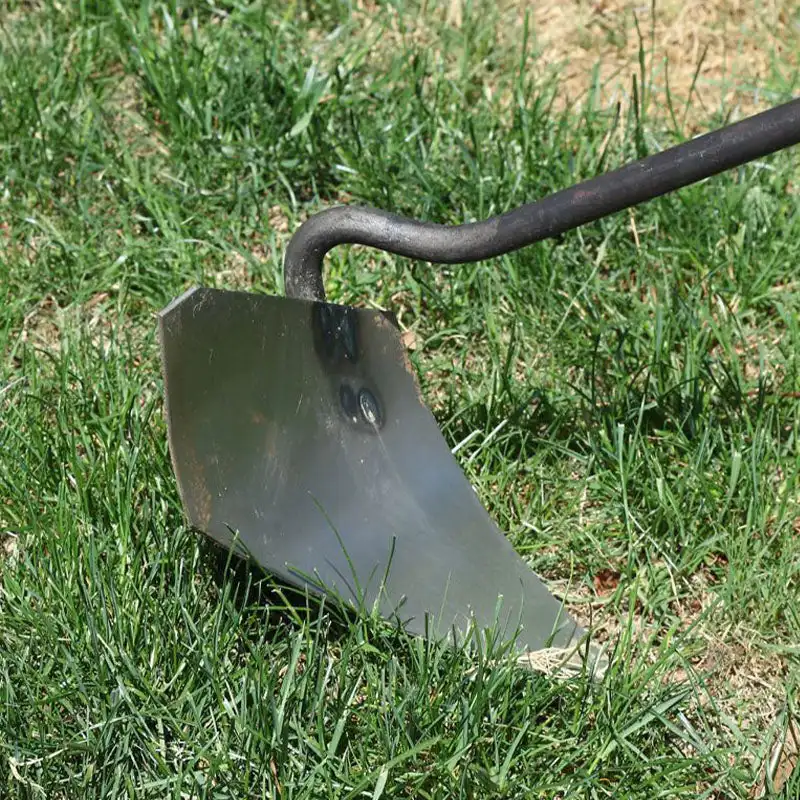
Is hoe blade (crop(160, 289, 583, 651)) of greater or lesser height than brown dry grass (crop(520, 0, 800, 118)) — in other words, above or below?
below

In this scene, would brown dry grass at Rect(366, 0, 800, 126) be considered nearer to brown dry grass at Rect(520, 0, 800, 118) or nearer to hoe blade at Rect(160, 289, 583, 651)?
brown dry grass at Rect(520, 0, 800, 118)

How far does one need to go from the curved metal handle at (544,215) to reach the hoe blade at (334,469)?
0.13 metres

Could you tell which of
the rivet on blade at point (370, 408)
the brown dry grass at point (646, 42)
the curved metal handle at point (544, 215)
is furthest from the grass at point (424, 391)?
the curved metal handle at point (544, 215)

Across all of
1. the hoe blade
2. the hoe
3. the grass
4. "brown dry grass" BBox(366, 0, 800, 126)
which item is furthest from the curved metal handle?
"brown dry grass" BBox(366, 0, 800, 126)

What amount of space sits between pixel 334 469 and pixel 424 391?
0.46 metres

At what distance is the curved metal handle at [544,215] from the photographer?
173 cm

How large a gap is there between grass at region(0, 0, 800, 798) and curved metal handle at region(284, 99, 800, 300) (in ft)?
1.65

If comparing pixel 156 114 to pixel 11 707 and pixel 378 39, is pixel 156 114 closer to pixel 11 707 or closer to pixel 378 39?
pixel 378 39

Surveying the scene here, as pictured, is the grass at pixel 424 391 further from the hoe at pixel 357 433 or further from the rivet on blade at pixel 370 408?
the rivet on blade at pixel 370 408

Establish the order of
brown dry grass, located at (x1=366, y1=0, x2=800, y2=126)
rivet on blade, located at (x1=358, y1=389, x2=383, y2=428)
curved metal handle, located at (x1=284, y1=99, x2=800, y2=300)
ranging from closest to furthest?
curved metal handle, located at (x1=284, y1=99, x2=800, y2=300) < rivet on blade, located at (x1=358, y1=389, x2=383, y2=428) < brown dry grass, located at (x1=366, y1=0, x2=800, y2=126)

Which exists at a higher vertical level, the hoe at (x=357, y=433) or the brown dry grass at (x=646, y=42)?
the brown dry grass at (x=646, y=42)

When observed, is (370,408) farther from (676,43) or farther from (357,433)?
(676,43)

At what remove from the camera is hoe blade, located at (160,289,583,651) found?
1.81m

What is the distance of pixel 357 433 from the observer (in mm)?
2154
